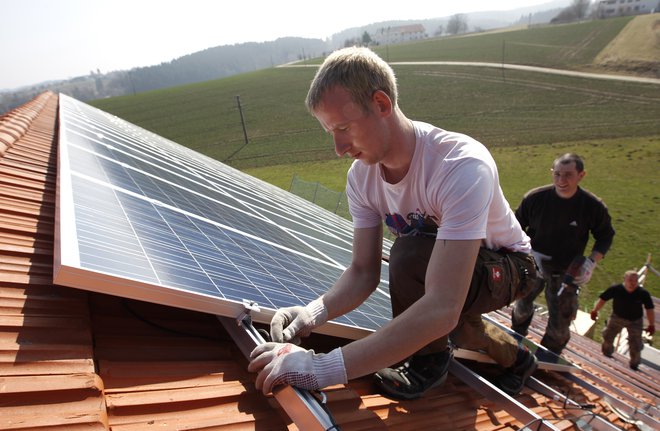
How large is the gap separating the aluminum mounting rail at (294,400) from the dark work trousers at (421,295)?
1.12 meters

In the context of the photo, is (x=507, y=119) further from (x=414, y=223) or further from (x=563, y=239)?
(x=414, y=223)

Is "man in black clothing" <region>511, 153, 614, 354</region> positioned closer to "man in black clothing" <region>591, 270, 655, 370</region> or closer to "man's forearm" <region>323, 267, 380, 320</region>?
"man in black clothing" <region>591, 270, 655, 370</region>

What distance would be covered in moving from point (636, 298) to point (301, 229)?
7.67 metres

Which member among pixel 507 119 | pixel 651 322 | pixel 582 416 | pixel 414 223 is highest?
pixel 414 223

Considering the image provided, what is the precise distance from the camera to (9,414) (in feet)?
5.60

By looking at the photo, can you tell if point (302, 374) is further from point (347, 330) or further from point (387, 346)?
point (347, 330)

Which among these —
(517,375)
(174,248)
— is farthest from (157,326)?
(517,375)

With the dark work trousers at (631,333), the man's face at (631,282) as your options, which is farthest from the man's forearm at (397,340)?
the dark work trousers at (631,333)

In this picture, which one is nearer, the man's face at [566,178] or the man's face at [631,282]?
the man's face at [566,178]

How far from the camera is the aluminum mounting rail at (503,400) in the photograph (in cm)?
275

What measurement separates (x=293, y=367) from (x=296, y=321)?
0.58 meters

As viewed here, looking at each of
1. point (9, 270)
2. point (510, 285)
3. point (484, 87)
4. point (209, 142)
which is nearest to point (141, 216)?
point (9, 270)

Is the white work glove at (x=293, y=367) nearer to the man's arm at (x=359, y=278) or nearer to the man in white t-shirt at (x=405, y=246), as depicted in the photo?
the man in white t-shirt at (x=405, y=246)

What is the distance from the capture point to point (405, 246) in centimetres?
320
